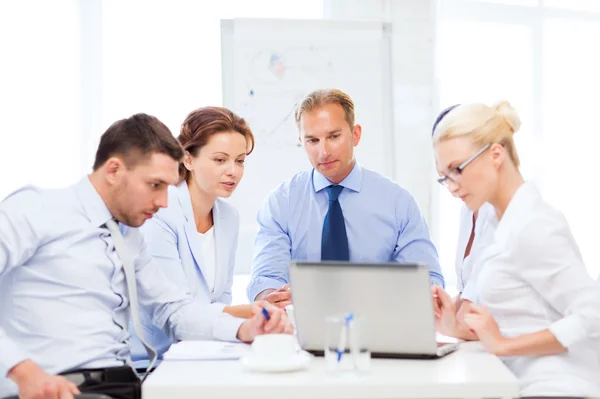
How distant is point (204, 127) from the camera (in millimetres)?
2805

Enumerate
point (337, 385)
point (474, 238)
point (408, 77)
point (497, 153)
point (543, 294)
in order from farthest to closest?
1. point (408, 77)
2. point (474, 238)
3. point (497, 153)
4. point (543, 294)
5. point (337, 385)

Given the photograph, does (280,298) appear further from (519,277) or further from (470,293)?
(519,277)

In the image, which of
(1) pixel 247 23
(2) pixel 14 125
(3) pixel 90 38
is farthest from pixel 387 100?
(2) pixel 14 125

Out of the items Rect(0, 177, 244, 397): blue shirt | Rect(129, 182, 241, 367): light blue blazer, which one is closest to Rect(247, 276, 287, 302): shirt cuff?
Rect(129, 182, 241, 367): light blue blazer

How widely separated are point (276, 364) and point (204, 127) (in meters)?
1.26

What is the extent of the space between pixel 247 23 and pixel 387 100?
950 mm

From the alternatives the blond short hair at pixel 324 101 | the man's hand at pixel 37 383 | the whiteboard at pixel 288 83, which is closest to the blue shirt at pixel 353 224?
the blond short hair at pixel 324 101

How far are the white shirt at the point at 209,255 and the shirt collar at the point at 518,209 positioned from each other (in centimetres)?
109

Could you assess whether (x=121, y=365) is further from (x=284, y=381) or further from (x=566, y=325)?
(x=566, y=325)

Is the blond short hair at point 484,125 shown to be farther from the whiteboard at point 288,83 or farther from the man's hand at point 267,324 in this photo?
the whiteboard at point 288,83

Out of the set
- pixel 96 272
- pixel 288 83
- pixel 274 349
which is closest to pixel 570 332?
pixel 274 349

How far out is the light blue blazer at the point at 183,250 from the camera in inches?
103

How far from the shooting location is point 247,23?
15.2ft

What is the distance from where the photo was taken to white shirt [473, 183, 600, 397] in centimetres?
190
